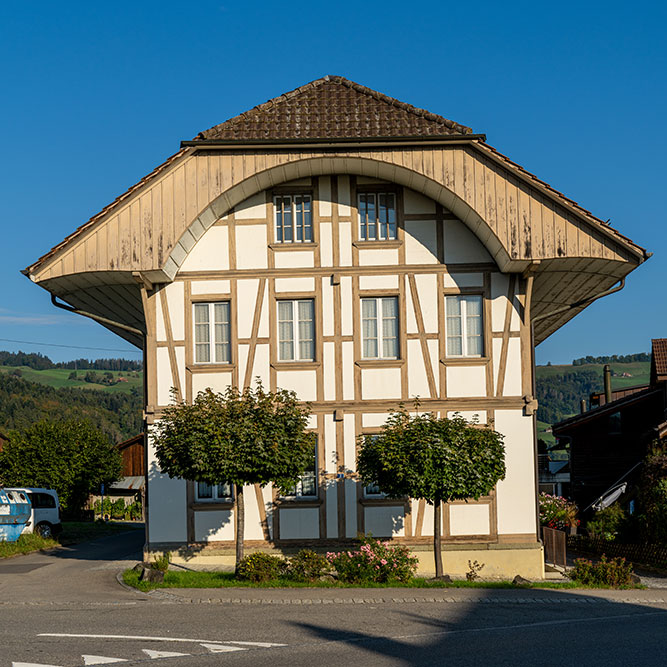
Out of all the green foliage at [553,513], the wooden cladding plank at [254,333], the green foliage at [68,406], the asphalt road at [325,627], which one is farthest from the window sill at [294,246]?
the green foliage at [68,406]

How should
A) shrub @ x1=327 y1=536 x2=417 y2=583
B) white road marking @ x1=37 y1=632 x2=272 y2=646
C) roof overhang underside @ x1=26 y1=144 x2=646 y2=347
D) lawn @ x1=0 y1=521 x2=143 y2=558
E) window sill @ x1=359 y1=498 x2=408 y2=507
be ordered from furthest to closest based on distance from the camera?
lawn @ x1=0 y1=521 x2=143 y2=558, window sill @ x1=359 y1=498 x2=408 y2=507, roof overhang underside @ x1=26 y1=144 x2=646 y2=347, shrub @ x1=327 y1=536 x2=417 y2=583, white road marking @ x1=37 y1=632 x2=272 y2=646

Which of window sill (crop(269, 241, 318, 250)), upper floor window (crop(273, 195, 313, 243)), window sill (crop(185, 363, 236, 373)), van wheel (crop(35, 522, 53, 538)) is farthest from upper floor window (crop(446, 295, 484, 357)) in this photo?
van wheel (crop(35, 522, 53, 538))

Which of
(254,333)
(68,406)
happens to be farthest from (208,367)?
(68,406)

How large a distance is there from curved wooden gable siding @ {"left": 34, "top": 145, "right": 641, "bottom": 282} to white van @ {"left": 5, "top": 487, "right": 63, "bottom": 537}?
530 inches

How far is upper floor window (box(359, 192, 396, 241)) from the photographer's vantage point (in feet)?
77.8

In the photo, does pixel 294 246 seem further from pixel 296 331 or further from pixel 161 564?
pixel 161 564

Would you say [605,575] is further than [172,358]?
No

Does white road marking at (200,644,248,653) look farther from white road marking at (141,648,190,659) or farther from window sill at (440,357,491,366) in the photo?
window sill at (440,357,491,366)

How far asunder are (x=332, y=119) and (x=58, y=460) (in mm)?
32539

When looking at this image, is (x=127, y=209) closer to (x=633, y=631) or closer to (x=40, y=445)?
(x=633, y=631)

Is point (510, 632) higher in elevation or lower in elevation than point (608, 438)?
lower

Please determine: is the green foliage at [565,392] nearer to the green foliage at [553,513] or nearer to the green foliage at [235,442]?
the green foliage at [553,513]

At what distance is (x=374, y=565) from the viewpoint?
20.0 m

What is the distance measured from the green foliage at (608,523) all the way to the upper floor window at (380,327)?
9.69 meters
